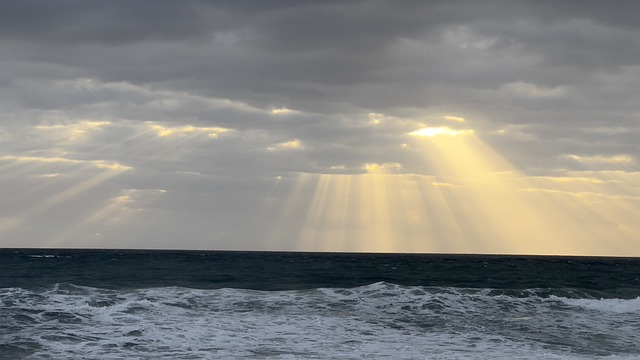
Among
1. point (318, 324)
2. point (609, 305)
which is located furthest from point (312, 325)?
point (609, 305)

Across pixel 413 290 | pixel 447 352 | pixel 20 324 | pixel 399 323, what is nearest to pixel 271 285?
pixel 413 290

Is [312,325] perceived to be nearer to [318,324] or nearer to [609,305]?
[318,324]

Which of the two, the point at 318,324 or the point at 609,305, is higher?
the point at 318,324

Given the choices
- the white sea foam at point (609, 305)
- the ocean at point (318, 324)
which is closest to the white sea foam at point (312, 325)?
the ocean at point (318, 324)

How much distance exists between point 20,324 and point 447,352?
49.8 ft

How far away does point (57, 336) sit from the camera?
23.1 m

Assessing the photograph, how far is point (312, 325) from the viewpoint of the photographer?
85.9 feet

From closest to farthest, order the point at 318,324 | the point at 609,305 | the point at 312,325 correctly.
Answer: the point at 312,325 → the point at 318,324 → the point at 609,305

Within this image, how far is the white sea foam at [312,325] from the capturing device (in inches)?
854

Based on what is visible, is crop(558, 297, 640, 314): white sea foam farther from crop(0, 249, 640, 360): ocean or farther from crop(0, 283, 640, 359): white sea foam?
crop(0, 283, 640, 359): white sea foam

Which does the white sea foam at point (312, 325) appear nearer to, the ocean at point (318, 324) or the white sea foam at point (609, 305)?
the ocean at point (318, 324)

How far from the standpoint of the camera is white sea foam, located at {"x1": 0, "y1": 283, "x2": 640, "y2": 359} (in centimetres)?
2170

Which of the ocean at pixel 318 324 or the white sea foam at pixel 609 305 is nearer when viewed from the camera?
the ocean at pixel 318 324

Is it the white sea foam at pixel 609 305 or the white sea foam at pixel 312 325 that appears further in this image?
the white sea foam at pixel 609 305
